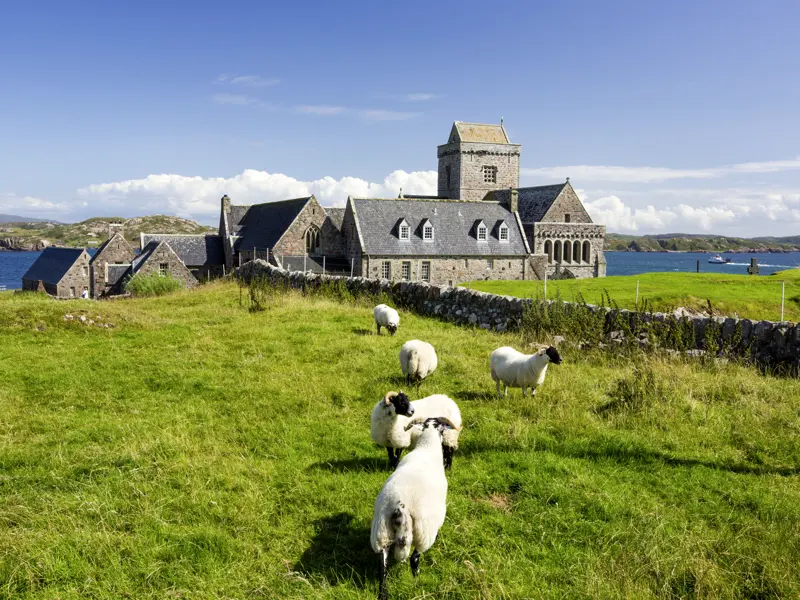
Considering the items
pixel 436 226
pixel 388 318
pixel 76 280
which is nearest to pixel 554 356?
pixel 388 318

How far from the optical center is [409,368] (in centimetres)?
1134

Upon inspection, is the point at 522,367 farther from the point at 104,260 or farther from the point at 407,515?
the point at 104,260

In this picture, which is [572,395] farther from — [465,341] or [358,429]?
[465,341]

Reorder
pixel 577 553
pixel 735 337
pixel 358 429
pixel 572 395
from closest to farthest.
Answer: pixel 577 553
pixel 358 429
pixel 572 395
pixel 735 337

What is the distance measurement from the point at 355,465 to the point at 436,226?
50.7m

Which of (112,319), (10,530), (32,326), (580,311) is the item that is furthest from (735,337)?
(32,326)

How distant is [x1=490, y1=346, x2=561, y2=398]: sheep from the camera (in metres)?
10.2

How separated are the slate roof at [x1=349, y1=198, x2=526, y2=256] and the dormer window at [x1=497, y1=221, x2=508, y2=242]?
1.08 feet

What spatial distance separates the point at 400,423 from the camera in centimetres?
752

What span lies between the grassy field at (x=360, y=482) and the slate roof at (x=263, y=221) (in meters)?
43.8

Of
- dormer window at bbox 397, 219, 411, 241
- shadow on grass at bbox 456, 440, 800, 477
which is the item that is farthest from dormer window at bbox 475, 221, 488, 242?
shadow on grass at bbox 456, 440, 800, 477

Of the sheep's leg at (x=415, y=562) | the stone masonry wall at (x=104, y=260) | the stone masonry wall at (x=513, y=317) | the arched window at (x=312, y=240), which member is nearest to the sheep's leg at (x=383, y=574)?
the sheep's leg at (x=415, y=562)

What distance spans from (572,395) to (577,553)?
5.16 metres

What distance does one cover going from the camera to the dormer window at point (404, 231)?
5506 cm
